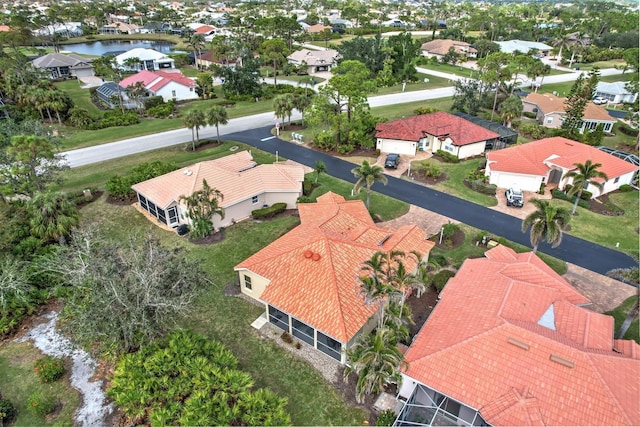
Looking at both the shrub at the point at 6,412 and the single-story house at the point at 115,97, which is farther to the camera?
the single-story house at the point at 115,97

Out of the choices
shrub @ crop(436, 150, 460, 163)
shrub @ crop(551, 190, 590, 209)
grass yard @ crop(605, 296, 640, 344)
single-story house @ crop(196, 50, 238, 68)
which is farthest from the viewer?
single-story house @ crop(196, 50, 238, 68)

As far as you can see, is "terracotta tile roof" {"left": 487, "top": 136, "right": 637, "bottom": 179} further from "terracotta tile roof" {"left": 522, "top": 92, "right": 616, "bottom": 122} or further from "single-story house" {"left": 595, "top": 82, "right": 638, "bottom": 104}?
"single-story house" {"left": 595, "top": 82, "right": 638, "bottom": 104}

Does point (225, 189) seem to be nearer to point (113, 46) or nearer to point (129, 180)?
point (129, 180)

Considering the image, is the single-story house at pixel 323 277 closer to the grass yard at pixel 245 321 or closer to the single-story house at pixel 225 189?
the grass yard at pixel 245 321

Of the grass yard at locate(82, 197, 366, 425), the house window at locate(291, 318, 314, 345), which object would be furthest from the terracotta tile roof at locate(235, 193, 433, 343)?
the grass yard at locate(82, 197, 366, 425)

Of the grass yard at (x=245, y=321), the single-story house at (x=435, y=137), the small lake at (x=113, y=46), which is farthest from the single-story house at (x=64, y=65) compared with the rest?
the single-story house at (x=435, y=137)

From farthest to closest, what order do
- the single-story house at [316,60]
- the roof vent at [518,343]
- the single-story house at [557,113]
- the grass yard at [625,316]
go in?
the single-story house at [316,60] < the single-story house at [557,113] < the grass yard at [625,316] < the roof vent at [518,343]

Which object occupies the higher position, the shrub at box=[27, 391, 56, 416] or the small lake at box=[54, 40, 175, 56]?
the shrub at box=[27, 391, 56, 416]
